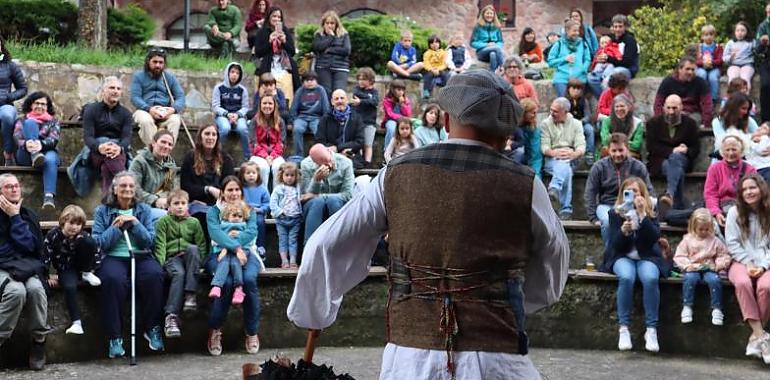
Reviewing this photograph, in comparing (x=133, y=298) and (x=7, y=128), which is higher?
(x=7, y=128)

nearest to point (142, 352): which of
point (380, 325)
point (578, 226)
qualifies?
point (380, 325)

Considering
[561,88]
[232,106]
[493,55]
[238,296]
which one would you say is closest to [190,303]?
[238,296]

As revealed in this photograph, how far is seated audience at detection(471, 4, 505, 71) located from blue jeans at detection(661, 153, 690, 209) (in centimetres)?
428

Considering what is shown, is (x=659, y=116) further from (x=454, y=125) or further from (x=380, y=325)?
(x=454, y=125)

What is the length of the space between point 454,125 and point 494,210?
344 millimetres

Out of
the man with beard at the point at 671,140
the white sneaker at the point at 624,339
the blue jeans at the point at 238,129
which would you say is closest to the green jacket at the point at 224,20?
the blue jeans at the point at 238,129

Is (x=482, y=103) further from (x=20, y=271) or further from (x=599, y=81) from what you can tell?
(x=599, y=81)

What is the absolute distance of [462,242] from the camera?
12.3 ft

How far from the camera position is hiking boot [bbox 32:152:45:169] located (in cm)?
1004

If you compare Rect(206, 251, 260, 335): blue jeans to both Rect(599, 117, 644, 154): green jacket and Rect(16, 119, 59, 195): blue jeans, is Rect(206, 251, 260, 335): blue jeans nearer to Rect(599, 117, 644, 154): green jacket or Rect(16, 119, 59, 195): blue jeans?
Rect(16, 119, 59, 195): blue jeans

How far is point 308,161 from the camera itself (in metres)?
10.0

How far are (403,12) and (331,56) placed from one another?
912 cm

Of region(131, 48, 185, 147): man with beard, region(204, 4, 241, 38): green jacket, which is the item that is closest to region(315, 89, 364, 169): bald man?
region(131, 48, 185, 147): man with beard

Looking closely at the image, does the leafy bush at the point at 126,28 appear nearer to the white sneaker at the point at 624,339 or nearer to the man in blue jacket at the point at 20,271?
the man in blue jacket at the point at 20,271
